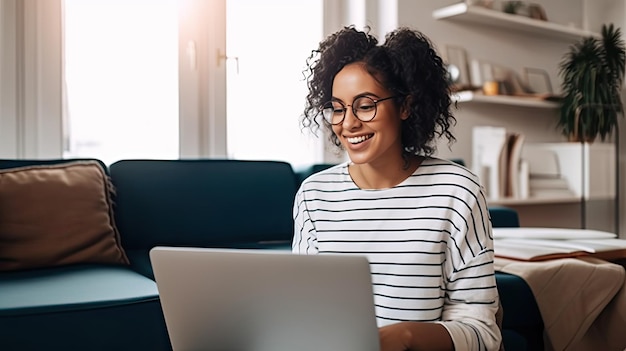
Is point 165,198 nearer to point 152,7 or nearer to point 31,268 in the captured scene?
point 31,268

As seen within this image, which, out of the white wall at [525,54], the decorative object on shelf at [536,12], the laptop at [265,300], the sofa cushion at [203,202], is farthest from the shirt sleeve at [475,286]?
the decorative object on shelf at [536,12]

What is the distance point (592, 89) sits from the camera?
142 inches

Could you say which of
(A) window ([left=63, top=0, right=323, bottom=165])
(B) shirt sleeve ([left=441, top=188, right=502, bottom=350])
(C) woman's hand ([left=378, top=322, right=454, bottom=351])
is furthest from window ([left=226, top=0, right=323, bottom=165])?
(C) woman's hand ([left=378, top=322, right=454, bottom=351])

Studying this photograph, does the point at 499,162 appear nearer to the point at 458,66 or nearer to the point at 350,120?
the point at 458,66

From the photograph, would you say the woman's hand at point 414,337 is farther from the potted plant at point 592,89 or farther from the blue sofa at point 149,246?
the potted plant at point 592,89

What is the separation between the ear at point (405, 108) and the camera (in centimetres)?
117

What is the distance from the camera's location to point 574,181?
3.69m

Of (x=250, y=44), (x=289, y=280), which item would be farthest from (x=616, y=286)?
(x=250, y=44)

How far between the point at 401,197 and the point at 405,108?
0.16 m

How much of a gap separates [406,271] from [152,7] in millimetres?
2015

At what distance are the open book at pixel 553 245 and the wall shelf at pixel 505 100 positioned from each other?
1121 mm

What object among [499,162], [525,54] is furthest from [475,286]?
[525,54]

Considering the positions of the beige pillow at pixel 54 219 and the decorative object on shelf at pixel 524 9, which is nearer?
the beige pillow at pixel 54 219

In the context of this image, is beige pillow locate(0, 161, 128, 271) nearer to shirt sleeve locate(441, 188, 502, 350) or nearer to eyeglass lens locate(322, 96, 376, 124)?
eyeglass lens locate(322, 96, 376, 124)
